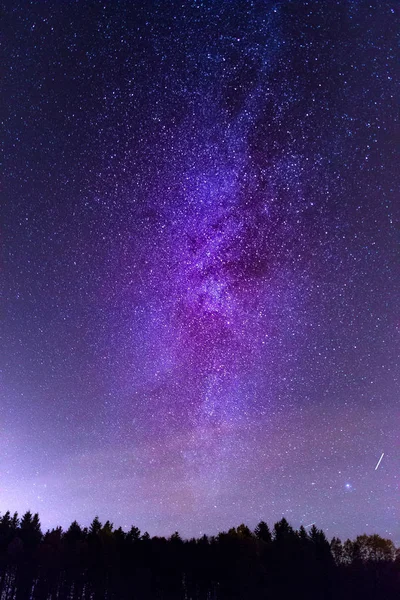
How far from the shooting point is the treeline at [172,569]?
54.0 meters

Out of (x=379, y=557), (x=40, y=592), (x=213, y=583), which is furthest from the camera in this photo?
(x=379, y=557)

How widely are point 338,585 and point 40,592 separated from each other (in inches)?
1311

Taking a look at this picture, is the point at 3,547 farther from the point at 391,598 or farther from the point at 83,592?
the point at 391,598

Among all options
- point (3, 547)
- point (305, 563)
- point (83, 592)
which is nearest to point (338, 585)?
point (305, 563)

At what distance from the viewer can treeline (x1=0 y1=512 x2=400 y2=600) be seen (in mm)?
54031

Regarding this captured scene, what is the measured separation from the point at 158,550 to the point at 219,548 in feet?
23.6

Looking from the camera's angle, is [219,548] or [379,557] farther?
[379,557]

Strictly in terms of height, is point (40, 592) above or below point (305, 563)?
below

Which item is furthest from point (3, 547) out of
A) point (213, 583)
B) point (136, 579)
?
point (213, 583)

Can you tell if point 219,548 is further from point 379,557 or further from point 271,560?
point 379,557

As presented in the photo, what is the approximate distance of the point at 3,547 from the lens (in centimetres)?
5469

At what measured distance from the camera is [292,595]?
182ft

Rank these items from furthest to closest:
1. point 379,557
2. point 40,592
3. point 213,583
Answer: point 379,557
point 213,583
point 40,592

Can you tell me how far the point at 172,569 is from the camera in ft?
187
